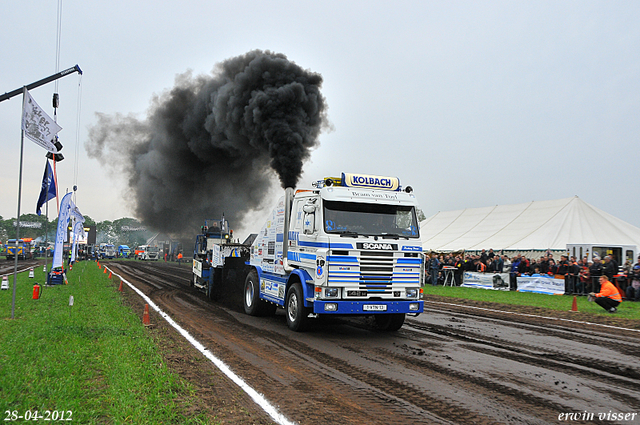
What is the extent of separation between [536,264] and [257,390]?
65.1ft

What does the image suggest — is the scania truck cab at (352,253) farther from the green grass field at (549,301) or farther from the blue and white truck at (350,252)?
the green grass field at (549,301)

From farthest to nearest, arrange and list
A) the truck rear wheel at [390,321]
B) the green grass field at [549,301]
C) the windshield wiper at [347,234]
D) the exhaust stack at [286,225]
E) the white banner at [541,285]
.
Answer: the white banner at [541,285]
the green grass field at [549,301]
the exhaust stack at [286,225]
the truck rear wheel at [390,321]
the windshield wiper at [347,234]

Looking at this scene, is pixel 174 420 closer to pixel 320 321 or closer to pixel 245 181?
pixel 320 321

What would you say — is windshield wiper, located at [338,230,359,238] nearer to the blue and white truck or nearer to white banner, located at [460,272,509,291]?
the blue and white truck

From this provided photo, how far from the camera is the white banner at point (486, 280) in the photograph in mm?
21688

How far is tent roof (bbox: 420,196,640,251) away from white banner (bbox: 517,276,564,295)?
491 centimetres

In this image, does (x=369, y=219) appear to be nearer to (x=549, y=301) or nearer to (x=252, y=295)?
(x=252, y=295)

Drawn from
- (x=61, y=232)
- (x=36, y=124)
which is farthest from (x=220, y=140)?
(x=36, y=124)

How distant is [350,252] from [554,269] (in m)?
15.5

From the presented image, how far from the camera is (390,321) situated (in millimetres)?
9797

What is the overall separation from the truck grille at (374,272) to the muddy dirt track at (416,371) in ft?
3.28

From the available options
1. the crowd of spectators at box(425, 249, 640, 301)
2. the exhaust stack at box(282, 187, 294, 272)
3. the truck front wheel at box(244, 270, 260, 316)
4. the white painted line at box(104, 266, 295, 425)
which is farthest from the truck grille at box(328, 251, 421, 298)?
the crowd of spectators at box(425, 249, 640, 301)

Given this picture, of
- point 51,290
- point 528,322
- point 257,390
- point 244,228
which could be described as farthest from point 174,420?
point 244,228

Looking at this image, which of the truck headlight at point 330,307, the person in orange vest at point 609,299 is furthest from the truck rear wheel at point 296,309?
the person in orange vest at point 609,299
